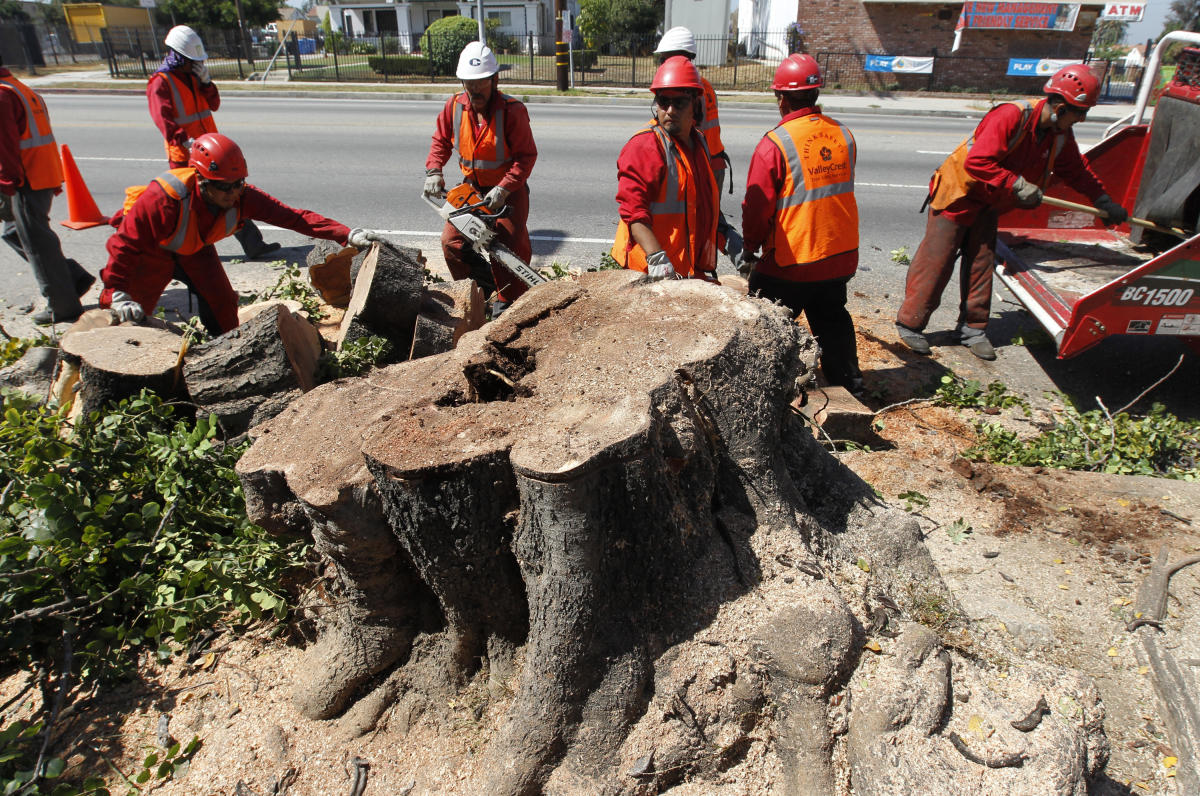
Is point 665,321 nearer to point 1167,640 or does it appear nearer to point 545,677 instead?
point 545,677

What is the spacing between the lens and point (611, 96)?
18234mm

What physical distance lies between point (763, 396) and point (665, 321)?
429mm

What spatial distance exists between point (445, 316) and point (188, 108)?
4.04m

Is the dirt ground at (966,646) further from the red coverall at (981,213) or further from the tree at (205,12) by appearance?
the tree at (205,12)

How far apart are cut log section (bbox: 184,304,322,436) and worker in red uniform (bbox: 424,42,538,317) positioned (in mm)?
1922

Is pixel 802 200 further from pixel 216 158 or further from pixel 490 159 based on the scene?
pixel 216 158

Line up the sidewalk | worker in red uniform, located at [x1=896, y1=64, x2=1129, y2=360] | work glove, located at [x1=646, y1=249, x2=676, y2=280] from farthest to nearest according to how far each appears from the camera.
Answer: the sidewalk
worker in red uniform, located at [x1=896, y1=64, x2=1129, y2=360]
work glove, located at [x1=646, y1=249, x2=676, y2=280]

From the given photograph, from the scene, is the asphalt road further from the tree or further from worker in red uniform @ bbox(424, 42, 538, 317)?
the tree

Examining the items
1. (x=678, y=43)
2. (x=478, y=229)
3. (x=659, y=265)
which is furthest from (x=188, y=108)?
(x=659, y=265)

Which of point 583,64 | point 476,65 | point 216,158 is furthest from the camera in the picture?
point 583,64

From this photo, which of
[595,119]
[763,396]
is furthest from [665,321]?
[595,119]

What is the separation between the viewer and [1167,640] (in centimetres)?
285

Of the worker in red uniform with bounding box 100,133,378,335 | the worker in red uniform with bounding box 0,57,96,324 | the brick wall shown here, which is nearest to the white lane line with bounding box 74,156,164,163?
the worker in red uniform with bounding box 0,57,96,324

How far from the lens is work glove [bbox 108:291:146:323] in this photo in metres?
3.82
